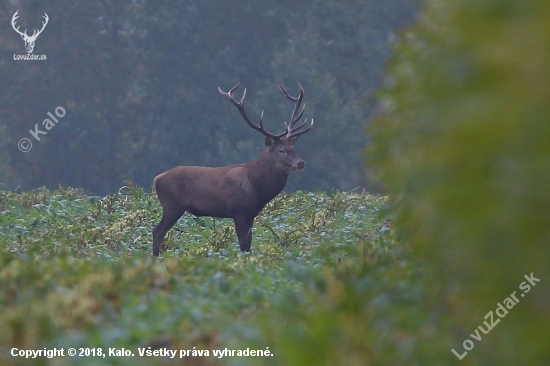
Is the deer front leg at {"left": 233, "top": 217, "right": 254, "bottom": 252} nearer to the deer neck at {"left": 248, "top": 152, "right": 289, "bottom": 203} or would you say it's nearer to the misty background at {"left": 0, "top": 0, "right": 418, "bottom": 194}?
the deer neck at {"left": 248, "top": 152, "right": 289, "bottom": 203}

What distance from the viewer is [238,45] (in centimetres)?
3003

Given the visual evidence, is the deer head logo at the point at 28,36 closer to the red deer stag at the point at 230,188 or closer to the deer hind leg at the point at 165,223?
the red deer stag at the point at 230,188

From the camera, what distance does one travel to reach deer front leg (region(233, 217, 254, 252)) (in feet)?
36.3

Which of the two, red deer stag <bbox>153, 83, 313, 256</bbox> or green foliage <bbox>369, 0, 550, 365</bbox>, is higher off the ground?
red deer stag <bbox>153, 83, 313, 256</bbox>

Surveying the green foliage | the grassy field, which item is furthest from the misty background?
the green foliage

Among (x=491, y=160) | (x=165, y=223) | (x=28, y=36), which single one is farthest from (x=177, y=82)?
(x=491, y=160)

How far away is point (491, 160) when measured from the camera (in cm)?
315

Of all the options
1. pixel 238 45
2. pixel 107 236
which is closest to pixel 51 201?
pixel 107 236

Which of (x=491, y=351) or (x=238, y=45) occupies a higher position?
(x=238, y=45)

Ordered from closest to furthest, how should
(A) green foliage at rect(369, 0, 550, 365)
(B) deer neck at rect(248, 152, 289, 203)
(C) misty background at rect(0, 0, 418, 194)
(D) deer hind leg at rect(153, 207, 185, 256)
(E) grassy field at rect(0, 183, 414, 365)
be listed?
1. (A) green foliage at rect(369, 0, 550, 365)
2. (E) grassy field at rect(0, 183, 414, 365)
3. (B) deer neck at rect(248, 152, 289, 203)
4. (D) deer hind leg at rect(153, 207, 185, 256)
5. (C) misty background at rect(0, 0, 418, 194)

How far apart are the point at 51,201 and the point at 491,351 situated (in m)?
12.6

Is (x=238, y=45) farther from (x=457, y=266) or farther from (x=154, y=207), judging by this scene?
(x=457, y=266)

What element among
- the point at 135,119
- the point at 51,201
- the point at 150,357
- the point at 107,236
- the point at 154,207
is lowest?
the point at 150,357

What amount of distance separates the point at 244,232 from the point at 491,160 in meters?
8.24
